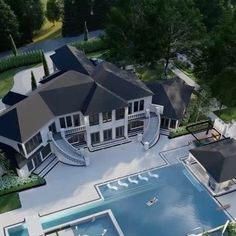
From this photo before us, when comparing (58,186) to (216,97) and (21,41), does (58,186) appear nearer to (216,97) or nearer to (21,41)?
(216,97)

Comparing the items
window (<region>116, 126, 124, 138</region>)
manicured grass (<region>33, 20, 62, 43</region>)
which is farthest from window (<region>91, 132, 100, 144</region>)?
manicured grass (<region>33, 20, 62, 43</region>)

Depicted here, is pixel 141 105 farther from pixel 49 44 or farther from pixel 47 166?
pixel 49 44

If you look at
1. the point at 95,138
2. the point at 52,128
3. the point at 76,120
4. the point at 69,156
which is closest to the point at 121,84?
the point at 76,120

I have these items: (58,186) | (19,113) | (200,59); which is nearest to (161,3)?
(200,59)

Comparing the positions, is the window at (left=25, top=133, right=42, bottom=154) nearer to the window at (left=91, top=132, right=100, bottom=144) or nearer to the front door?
the front door

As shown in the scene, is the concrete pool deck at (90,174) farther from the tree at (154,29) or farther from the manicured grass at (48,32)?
the manicured grass at (48,32)
